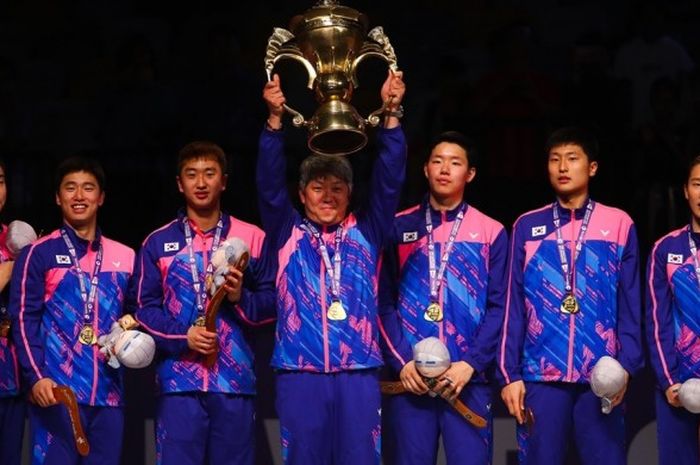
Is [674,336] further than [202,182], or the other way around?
[202,182]

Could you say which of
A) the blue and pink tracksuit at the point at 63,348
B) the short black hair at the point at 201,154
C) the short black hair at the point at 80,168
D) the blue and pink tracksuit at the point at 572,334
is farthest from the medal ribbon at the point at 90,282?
the blue and pink tracksuit at the point at 572,334

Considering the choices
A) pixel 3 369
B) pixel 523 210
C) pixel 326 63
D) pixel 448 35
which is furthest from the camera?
pixel 448 35

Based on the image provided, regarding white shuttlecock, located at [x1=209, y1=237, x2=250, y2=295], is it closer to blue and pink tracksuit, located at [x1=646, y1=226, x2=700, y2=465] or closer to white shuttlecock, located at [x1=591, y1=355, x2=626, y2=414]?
white shuttlecock, located at [x1=591, y1=355, x2=626, y2=414]

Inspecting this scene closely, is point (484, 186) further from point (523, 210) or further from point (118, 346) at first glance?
point (118, 346)

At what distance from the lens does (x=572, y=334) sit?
6.45 meters

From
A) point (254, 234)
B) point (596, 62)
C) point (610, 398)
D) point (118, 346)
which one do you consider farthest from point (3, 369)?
Answer: point (596, 62)

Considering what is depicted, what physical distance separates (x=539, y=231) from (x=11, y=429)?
7.56 ft

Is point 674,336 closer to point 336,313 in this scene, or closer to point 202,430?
point 336,313

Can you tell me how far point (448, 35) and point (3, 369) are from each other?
3766mm

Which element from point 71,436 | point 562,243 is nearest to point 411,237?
point 562,243

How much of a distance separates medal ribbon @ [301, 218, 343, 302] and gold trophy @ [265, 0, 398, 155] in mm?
462

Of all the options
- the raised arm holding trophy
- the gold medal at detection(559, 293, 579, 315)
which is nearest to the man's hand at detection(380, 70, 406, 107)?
the raised arm holding trophy

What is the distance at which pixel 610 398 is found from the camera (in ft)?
20.7

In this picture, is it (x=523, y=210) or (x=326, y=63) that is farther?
(x=523, y=210)
